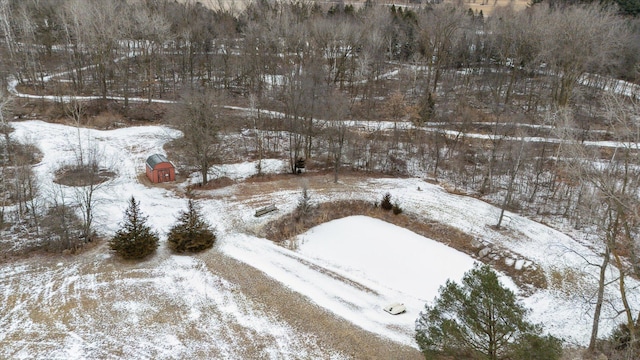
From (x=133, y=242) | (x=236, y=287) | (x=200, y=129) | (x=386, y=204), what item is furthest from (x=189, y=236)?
(x=386, y=204)

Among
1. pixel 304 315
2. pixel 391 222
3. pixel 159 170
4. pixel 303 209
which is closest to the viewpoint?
pixel 304 315

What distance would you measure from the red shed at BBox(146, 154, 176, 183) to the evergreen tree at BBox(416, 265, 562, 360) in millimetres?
25126

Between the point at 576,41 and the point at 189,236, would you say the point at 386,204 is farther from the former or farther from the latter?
the point at 576,41

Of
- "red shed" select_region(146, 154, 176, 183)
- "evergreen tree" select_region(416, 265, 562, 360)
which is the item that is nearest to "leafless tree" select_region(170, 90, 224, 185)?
"red shed" select_region(146, 154, 176, 183)

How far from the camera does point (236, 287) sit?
22625 mm

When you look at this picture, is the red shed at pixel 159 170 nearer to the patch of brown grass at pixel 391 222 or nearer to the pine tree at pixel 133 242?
the pine tree at pixel 133 242

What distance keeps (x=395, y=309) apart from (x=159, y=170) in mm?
21915

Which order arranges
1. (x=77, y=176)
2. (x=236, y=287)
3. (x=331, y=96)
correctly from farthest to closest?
(x=331, y=96) → (x=77, y=176) → (x=236, y=287)

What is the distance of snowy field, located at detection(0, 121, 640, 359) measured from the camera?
19020 mm

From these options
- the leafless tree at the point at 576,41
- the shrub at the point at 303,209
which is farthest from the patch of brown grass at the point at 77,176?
the leafless tree at the point at 576,41

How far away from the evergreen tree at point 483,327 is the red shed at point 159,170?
989 inches

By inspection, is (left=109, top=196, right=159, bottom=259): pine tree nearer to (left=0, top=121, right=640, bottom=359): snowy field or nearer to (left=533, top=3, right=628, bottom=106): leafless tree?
(left=0, top=121, right=640, bottom=359): snowy field

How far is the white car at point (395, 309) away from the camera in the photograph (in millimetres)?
20953

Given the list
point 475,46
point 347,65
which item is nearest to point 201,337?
point 347,65
